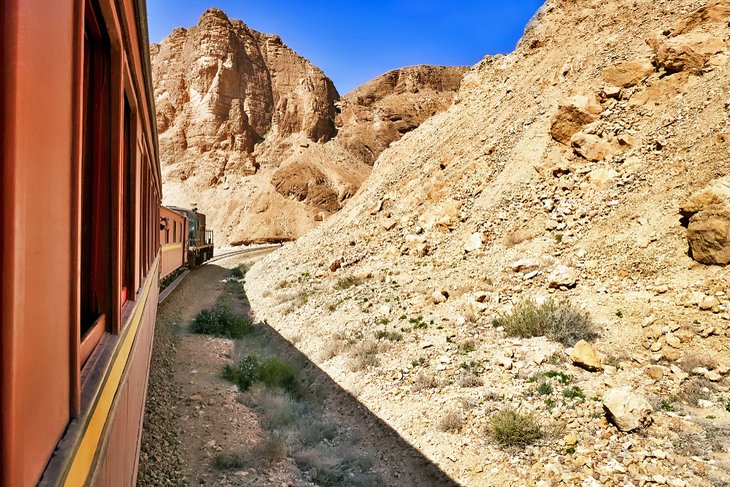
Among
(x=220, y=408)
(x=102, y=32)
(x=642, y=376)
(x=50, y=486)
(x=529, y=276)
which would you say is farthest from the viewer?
(x=529, y=276)

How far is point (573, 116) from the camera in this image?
1287cm

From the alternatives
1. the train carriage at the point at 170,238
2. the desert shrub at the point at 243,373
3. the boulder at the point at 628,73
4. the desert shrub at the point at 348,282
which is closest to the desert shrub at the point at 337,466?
the desert shrub at the point at 243,373

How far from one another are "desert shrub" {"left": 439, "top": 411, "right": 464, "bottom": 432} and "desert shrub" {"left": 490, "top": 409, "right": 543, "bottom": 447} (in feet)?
1.63

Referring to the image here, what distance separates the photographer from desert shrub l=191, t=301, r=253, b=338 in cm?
1145

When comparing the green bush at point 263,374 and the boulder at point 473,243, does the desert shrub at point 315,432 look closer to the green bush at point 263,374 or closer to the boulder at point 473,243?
the green bush at point 263,374

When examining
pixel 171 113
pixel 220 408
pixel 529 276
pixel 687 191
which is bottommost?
pixel 220 408

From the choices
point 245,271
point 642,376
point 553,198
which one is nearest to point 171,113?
point 245,271

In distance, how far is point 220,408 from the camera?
7.00m

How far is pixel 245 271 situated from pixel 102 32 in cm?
2299

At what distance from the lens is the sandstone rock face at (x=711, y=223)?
7.26 m

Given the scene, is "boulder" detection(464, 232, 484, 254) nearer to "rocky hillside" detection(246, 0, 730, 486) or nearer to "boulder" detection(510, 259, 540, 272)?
"rocky hillside" detection(246, 0, 730, 486)

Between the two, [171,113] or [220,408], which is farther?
[171,113]

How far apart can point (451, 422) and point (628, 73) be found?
1227 centimetres

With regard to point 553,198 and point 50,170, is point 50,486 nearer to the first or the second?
point 50,170
